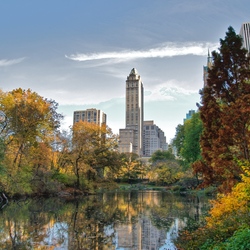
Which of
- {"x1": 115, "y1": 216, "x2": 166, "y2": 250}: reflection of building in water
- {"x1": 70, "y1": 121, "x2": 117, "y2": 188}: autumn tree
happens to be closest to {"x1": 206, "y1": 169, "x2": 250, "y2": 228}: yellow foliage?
{"x1": 115, "y1": 216, "x2": 166, "y2": 250}: reflection of building in water

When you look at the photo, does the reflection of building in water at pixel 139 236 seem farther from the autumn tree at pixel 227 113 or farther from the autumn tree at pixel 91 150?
the autumn tree at pixel 91 150

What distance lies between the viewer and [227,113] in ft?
38.0

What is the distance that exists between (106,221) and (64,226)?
2.81 meters

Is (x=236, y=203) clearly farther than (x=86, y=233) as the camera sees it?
No

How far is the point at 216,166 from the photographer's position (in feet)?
38.3

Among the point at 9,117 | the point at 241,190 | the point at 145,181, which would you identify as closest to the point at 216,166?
the point at 241,190

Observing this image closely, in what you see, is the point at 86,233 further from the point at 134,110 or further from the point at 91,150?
the point at 134,110

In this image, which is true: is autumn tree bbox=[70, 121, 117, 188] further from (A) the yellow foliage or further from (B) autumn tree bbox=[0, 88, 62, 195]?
(A) the yellow foliage

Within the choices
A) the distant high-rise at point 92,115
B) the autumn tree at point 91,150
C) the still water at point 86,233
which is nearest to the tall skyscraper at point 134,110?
the distant high-rise at point 92,115

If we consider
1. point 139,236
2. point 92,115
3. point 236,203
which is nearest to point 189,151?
point 139,236

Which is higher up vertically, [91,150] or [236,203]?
[91,150]

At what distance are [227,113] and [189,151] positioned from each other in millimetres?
22816

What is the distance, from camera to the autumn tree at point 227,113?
11297mm

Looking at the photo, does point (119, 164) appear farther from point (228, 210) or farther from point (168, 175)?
point (228, 210)
